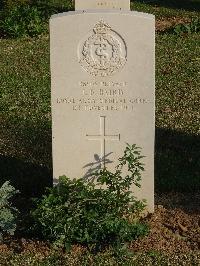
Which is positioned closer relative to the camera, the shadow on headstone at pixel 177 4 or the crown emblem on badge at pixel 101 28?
the crown emblem on badge at pixel 101 28

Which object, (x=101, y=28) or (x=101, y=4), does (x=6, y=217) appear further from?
(x=101, y=4)

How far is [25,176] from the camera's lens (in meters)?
7.00

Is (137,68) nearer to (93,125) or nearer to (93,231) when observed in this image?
(93,125)

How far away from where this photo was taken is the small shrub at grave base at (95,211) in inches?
215

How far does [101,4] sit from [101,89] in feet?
2.85

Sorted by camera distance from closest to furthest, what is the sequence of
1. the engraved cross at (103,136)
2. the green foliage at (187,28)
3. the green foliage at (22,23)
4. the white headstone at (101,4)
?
the engraved cross at (103,136), the white headstone at (101,4), the green foliage at (187,28), the green foliage at (22,23)

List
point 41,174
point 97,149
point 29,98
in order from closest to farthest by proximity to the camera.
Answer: point 97,149, point 41,174, point 29,98

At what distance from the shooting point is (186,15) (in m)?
15.4

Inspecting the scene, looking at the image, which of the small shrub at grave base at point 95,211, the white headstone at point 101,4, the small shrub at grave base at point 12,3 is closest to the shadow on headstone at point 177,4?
the small shrub at grave base at point 12,3

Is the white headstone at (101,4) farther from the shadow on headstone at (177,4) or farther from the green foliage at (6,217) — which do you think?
the shadow on headstone at (177,4)

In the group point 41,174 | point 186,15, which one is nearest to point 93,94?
point 41,174

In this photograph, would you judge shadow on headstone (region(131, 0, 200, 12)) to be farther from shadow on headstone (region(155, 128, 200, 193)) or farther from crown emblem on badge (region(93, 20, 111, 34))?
crown emblem on badge (region(93, 20, 111, 34))

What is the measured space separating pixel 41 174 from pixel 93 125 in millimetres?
1455

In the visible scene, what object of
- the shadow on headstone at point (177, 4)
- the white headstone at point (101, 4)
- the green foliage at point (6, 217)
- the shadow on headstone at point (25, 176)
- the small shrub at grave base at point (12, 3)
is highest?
the shadow on headstone at point (177, 4)
